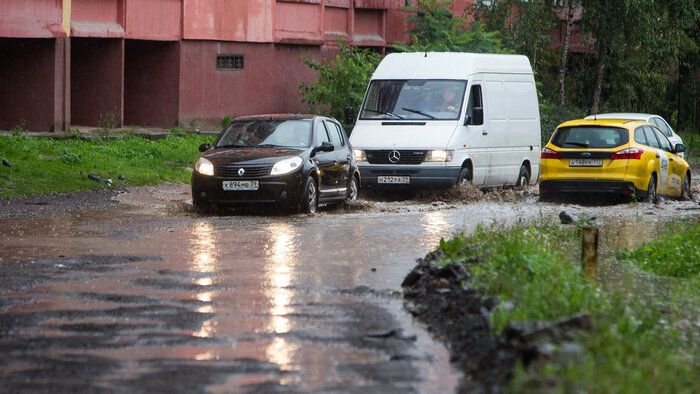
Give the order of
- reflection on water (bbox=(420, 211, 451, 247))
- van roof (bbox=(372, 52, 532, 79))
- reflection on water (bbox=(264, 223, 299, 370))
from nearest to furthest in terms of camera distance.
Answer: reflection on water (bbox=(264, 223, 299, 370)) < reflection on water (bbox=(420, 211, 451, 247)) < van roof (bbox=(372, 52, 532, 79))

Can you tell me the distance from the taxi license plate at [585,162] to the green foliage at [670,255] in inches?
227

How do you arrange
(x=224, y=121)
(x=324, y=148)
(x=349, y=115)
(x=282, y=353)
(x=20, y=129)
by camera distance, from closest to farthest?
(x=282, y=353), (x=324, y=148), (x=349, y=115), (x=20, y=129), (x=224, y=121)

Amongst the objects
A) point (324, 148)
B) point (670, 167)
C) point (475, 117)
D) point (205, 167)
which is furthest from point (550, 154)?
point (205, 167)

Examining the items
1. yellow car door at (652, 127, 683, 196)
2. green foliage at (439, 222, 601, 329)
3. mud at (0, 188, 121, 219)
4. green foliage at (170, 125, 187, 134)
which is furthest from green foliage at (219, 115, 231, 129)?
green foliage at (439, 222, 601, 329)

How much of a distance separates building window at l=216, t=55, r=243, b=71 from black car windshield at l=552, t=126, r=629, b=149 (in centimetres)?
1330

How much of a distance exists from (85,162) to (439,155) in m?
7.20

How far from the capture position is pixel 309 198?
16.2m

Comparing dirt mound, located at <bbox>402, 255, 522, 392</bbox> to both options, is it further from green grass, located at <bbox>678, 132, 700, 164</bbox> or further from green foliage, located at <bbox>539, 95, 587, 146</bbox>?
green grass, located at <bbox>678, 132, 700, 164</bbox>

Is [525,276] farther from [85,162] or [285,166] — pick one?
[85,162]

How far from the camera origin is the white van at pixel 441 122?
1903cm

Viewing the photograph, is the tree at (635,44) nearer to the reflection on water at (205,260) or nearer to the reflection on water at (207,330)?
the reflection on water at (205,260)

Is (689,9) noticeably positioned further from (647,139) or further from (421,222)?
(421,222)

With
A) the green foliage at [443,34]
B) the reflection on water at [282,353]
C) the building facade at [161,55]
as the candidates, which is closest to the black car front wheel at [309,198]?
the reflection on water at [282,353]

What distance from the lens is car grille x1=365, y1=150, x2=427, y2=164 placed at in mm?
18969
